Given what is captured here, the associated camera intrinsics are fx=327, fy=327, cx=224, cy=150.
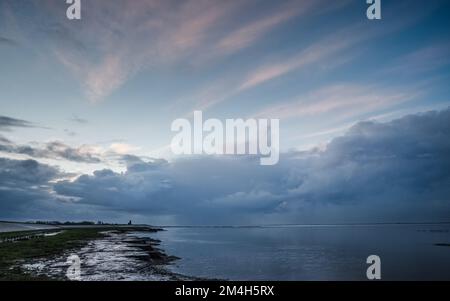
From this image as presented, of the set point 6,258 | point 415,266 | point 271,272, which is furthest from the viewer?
point 415,266

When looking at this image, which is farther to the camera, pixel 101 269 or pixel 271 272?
pixel 271 272
